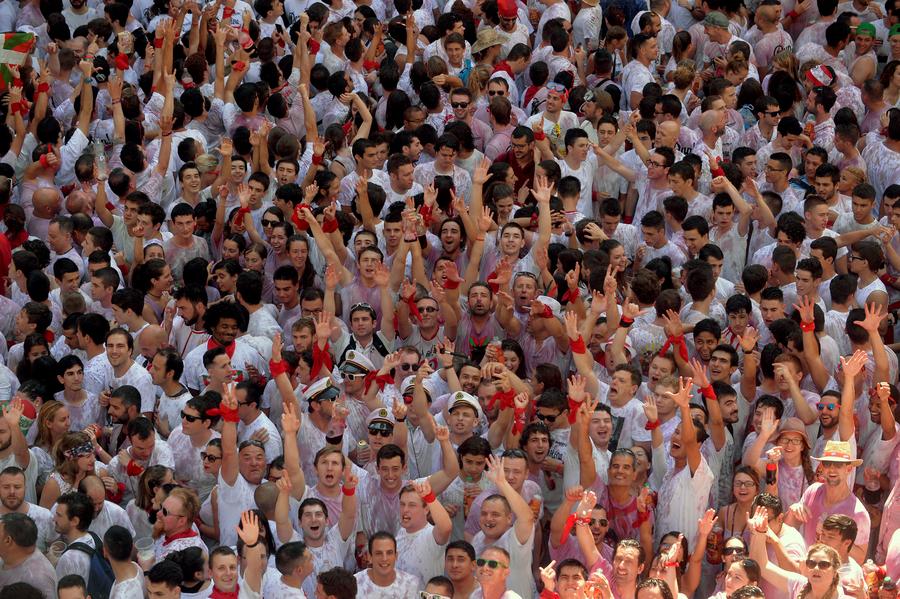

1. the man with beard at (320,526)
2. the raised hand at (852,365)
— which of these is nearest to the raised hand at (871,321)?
the raised hand at (852,365)

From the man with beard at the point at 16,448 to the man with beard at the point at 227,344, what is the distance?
137 cm

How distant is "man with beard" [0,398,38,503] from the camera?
10.2m

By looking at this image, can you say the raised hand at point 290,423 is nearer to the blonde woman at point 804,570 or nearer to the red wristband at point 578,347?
the red wristband at point 578,347

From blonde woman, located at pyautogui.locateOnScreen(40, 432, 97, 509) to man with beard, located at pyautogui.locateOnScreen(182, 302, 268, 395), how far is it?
126cm

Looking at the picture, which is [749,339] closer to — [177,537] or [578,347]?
[578,347]

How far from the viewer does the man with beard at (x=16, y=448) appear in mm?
10250

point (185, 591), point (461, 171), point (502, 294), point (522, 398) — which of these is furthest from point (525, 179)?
point (185, 591)

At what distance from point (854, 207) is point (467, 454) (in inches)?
164

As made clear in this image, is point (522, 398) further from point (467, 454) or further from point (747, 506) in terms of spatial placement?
point (747, 506)

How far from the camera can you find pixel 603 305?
36.8ft

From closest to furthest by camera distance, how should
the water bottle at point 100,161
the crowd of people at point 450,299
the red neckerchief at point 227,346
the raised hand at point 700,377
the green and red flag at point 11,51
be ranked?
1. the crowd of people at point 450,299
2. the raised hand at point 700,377
3. the red neckerchief at point 227,346
4. the water bottle at point 100,161
5. the green and red flag at point 11,51

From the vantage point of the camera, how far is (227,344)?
11344 mm

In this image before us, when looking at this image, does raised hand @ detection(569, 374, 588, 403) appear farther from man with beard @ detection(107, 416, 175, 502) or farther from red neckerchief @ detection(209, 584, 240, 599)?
man with beard @ detection(107, 416, 175, 502)

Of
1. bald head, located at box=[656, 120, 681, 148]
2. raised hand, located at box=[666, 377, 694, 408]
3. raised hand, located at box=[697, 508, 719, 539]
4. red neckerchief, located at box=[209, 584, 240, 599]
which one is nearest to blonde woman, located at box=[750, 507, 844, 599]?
raised hand, located at box=[697, 508, 719, 539]
